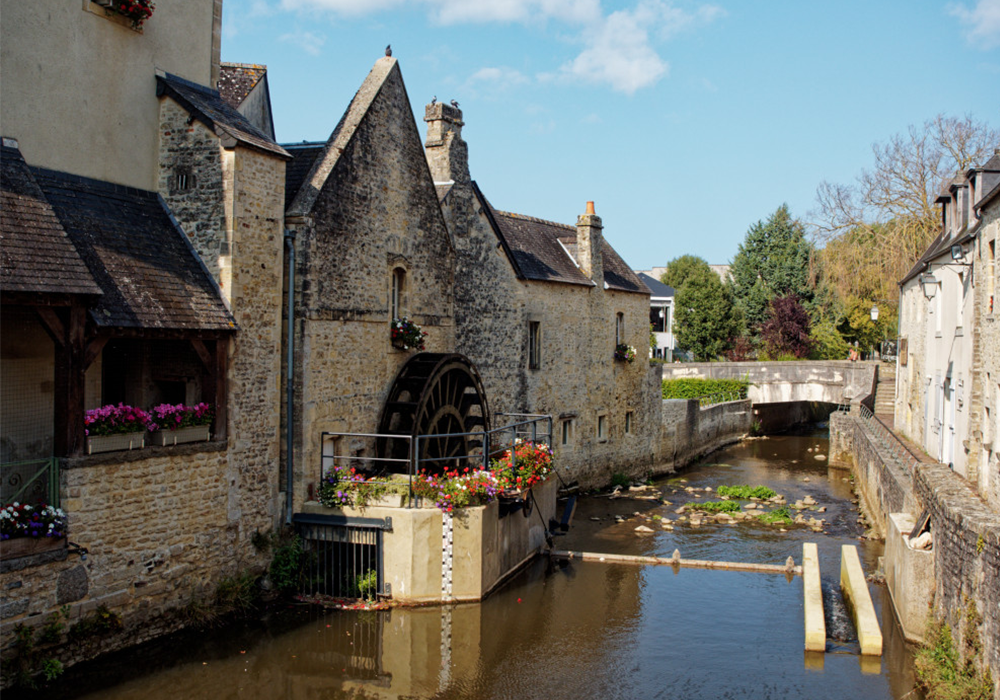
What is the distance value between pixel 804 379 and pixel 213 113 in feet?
89.4

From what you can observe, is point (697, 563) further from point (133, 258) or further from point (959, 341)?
point (133, 258)

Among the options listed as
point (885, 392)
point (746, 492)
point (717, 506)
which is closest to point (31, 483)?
point (717, 506)

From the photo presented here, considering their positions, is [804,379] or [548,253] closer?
[548,253]

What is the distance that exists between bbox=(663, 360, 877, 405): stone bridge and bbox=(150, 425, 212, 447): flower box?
25.9 m

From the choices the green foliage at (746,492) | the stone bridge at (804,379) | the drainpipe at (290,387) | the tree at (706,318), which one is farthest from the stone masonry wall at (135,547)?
the tree at (706,318)

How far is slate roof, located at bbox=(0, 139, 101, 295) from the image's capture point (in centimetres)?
852

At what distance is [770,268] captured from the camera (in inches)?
1794

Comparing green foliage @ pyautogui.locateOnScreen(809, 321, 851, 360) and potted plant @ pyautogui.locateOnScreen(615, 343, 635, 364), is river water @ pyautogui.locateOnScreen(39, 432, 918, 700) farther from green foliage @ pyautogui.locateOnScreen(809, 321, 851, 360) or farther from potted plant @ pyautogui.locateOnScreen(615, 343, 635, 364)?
green foliage @ pyautogui.locateOnScreen(809, 321, 851, 360)

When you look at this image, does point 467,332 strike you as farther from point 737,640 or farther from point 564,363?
point 737,640

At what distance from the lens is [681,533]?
1727 centimetres

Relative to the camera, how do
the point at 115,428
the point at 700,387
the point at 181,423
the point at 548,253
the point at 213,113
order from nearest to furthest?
1. the point at 115,428
2. the point at 181,423
3. the point at 213,113
4. the point at 548,253
5. the point at 700,387

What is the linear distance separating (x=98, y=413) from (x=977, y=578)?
910 cm

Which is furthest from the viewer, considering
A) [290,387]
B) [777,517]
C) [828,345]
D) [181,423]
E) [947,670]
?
[828,345]

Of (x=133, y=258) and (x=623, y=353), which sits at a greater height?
(x=133, y=258)
